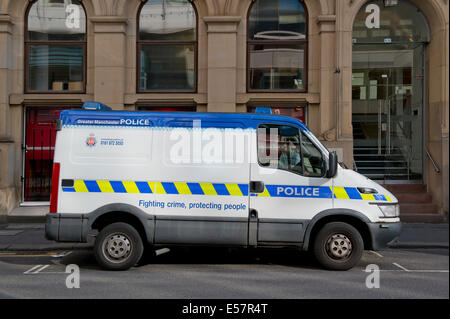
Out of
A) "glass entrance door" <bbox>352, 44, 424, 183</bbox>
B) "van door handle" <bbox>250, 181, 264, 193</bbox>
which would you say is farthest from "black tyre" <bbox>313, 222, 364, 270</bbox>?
"glass entrance door" <bbox>352, 44, 424, 183</bbox>

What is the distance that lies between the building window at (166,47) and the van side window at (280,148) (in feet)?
21.4

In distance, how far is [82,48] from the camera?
45.4ft

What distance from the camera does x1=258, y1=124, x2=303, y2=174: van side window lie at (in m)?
7.65

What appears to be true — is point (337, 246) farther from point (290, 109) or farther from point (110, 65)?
point (110, 65)

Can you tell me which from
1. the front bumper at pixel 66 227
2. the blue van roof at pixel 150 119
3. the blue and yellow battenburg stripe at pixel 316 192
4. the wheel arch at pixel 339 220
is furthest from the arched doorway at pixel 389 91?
the front bumper at pixel 66 227

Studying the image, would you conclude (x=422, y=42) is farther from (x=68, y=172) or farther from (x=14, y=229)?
(x=14, y=229)

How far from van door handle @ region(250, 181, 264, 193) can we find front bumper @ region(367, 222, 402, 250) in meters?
1.75

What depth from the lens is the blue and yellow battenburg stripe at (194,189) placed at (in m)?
7.59

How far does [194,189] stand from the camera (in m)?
7.61

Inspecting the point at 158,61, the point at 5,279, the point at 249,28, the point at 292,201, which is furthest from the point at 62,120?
the point at 249,28

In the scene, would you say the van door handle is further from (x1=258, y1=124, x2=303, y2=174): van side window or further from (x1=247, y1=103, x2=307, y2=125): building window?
(x1=247, y1=103, x2=307, y2=125): building window

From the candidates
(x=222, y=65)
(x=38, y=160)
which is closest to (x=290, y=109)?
(x=222, y=65)

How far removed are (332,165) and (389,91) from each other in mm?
8038

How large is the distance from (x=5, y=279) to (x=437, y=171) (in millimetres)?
10831
